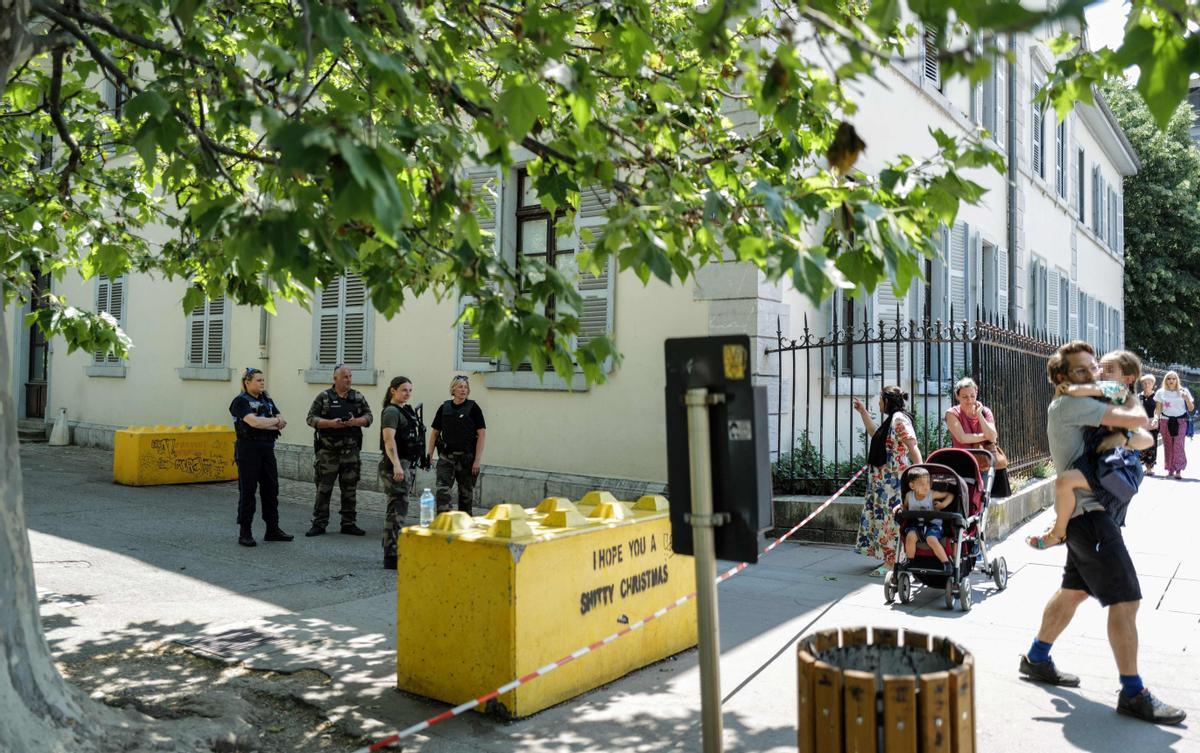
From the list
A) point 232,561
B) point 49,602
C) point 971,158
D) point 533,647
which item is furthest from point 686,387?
point 232,561

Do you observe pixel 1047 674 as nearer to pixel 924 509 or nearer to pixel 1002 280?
pixel 924 509

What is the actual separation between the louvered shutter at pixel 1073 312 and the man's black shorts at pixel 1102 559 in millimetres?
18421

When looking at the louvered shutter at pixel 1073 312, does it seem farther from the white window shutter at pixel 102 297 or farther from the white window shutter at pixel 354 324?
the white window shutter at pixel 102 297

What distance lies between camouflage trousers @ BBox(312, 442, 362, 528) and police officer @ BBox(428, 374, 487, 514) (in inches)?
42.9

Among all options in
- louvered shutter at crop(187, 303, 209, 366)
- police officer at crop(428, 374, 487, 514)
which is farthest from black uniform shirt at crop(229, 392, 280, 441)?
louvered shutter at crop(187, 303, 209, 366)

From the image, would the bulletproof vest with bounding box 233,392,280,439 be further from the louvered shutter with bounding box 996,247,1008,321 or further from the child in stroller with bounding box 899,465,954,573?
the louvered shutter with bounding box 996,247,1008,321

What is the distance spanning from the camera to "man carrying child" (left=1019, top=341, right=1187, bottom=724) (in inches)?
187

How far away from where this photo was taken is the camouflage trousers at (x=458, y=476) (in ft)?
31.1

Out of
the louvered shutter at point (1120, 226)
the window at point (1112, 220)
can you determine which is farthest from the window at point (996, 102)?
the louvered shutter at point (1120, 226)

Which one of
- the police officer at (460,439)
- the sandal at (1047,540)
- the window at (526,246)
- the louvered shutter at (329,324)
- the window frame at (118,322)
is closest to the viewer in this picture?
the sandal at (1047,540)

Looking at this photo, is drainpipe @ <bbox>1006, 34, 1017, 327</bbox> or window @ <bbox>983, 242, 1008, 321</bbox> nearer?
window @ <bbox>983, 242, 1008, 321</bbox>

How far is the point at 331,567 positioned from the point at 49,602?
2176 millimetres

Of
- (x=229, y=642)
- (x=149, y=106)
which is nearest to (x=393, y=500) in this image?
(x=229, y=642)

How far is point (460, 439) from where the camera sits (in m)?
9.41
